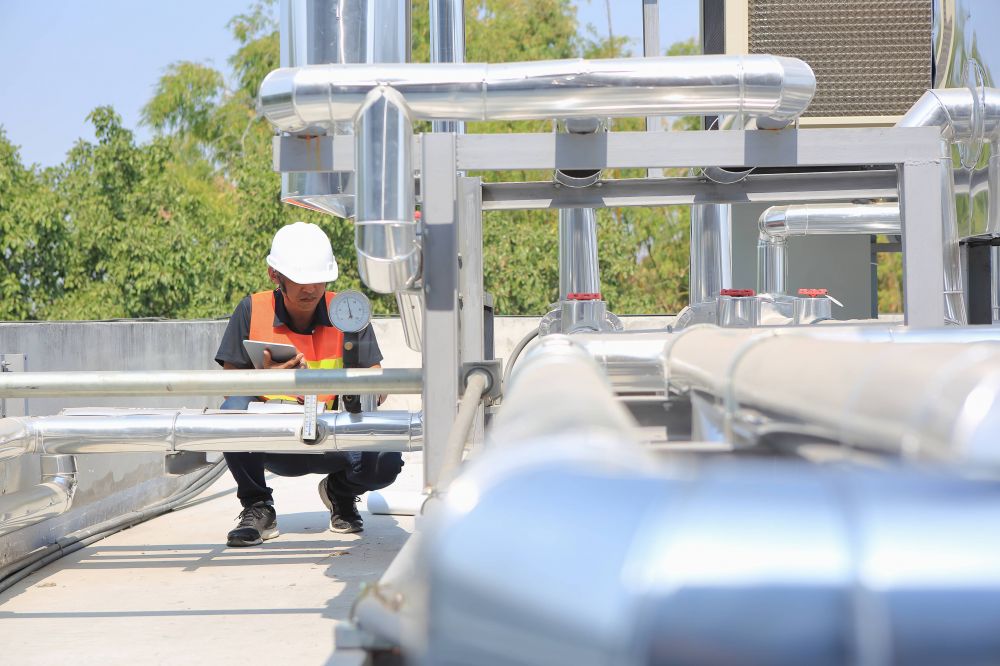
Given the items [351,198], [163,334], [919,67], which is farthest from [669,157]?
[163,334]

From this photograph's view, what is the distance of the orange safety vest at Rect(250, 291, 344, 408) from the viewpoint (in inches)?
159

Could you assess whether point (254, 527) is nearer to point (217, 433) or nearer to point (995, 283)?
point (217, 433)

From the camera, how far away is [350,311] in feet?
9.64

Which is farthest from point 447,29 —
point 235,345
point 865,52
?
point 865,52

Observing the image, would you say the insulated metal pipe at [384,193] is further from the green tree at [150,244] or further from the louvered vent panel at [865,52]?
the green tree at [150,244]

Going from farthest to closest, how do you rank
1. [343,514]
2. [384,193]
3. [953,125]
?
[343,514] → [953,125] → [384,193]

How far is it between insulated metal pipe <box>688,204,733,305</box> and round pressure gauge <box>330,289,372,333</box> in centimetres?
343

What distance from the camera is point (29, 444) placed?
312 cm

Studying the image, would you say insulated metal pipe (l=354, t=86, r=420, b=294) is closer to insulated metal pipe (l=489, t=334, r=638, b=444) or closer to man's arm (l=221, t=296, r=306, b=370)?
insulated metal pipe (l=489, t=334, r=638, b=444)

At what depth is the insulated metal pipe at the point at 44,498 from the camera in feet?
10.6

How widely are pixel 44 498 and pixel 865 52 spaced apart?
188 inches

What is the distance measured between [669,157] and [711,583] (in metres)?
2.06

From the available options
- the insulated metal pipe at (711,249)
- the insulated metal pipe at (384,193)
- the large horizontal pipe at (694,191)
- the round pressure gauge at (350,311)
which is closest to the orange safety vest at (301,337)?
the large horizontal pipe at (694,191)

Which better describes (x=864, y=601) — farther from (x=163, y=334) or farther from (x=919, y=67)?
(x=163, y=334)
